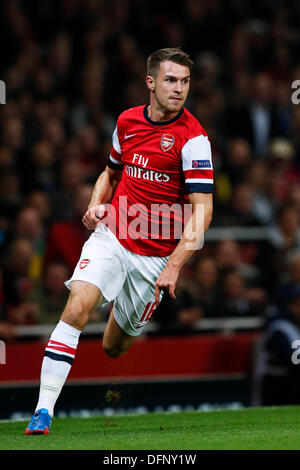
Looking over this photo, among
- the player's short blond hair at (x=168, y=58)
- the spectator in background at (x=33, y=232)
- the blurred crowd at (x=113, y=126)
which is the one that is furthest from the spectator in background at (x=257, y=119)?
the player's short blond hair at (x=168, y=58)

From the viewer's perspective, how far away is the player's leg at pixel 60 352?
604 cm

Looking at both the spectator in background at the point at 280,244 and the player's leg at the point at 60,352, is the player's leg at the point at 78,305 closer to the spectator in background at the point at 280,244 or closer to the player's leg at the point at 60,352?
the player's leg at the point at 60,352

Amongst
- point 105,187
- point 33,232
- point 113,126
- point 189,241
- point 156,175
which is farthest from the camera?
point 113,126

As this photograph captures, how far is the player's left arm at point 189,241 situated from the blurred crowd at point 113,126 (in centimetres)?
326

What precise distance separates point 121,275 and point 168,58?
5.15 feet

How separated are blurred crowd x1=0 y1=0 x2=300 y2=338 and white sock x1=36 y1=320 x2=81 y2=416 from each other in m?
3.06

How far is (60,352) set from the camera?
6.16 meters

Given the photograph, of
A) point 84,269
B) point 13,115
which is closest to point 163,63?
point 84,269

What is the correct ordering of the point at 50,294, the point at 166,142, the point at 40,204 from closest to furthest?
the point at 166,142 < the point at 50,294 < the point at 40,204

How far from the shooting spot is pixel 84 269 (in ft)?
21.2

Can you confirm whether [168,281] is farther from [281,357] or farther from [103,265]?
[281,357]

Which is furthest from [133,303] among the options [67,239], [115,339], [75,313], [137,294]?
[67,239]

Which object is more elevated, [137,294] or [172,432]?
[137,294]
